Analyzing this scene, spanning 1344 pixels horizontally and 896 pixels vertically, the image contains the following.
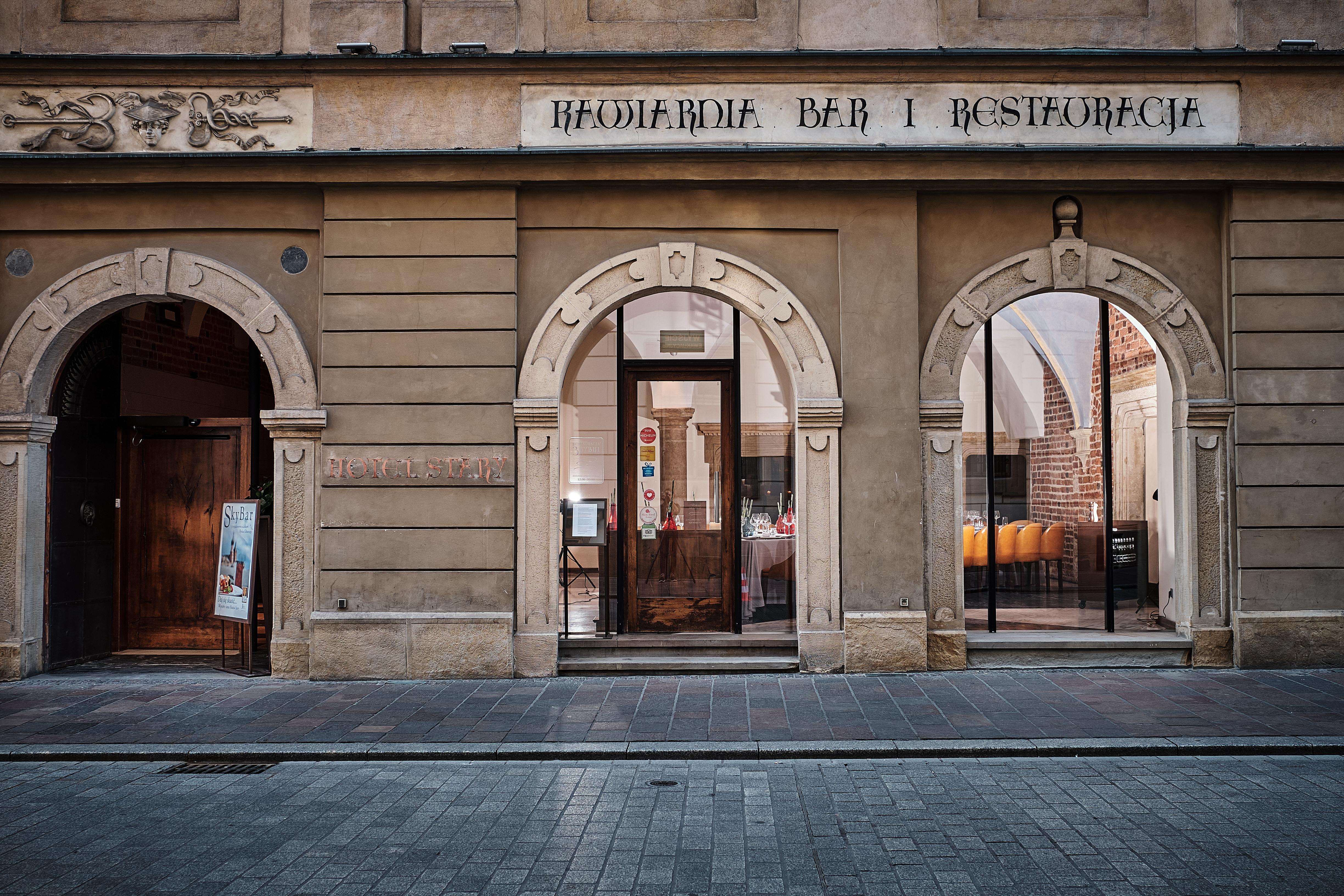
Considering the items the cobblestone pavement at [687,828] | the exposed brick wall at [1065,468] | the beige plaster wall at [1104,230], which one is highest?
the beige plaster wall at [1104,230]

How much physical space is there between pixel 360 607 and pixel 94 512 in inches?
135

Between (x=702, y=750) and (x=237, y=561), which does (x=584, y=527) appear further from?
(x=702, y=750)

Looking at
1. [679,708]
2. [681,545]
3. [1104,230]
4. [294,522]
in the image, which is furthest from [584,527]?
[1104,230]

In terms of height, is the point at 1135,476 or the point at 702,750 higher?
the point at 1135,476

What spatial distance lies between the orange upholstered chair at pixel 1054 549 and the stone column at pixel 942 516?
4.41ft

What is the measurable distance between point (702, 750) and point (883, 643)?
9.85ft

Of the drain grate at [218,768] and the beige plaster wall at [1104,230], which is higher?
the beige plaster wall at [1104,230]

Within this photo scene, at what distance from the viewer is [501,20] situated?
9.30 metres

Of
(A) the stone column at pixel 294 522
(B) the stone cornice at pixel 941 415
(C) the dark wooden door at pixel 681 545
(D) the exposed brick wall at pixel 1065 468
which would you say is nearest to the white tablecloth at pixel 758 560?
(C) the dark wooden door at pixel 681 545

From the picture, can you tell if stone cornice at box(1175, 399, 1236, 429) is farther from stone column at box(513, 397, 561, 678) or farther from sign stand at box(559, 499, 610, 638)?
stone column at box(513, 397, 561, 678)

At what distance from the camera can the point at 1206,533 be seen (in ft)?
31.1

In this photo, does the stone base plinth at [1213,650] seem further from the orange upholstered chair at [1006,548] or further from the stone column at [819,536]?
the stone column at [819,536]

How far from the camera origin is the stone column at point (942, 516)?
9414 millimetres

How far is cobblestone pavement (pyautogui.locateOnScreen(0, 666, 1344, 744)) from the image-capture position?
7.15 metres
